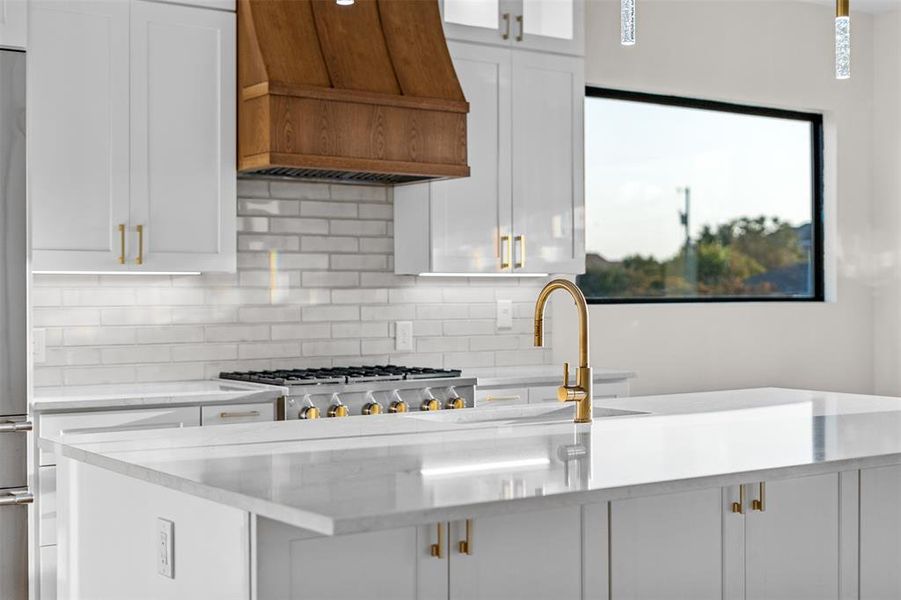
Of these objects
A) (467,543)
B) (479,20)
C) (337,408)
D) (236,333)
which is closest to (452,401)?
(337,408)

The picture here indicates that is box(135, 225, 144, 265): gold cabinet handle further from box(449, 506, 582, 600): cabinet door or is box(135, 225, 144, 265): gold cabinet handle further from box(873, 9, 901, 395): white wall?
box(873, 9, 901, 395): white wall

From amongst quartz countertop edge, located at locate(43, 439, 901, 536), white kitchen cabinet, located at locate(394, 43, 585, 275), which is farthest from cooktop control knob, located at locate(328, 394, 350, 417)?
quartz countertop edge, located at locate(43, 439, 901, 536)

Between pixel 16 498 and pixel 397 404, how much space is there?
1385 mm

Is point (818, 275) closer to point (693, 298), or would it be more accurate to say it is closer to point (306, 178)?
point (693, 298)

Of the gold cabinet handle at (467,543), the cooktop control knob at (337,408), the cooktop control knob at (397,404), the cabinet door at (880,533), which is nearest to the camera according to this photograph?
the gold cabinet handle at (467,543)

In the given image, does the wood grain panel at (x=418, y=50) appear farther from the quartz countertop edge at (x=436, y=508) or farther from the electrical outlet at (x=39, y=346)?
the quartz countertop edge at (x=436, y=508)

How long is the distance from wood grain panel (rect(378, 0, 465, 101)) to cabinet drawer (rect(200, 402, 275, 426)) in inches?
53.3

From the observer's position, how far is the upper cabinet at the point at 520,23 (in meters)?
4.93

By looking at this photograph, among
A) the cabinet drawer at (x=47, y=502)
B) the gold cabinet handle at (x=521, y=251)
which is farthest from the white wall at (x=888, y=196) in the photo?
the cabinet drawer at (x=47, y=502)

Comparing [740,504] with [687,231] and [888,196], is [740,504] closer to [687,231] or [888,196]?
[687,231]

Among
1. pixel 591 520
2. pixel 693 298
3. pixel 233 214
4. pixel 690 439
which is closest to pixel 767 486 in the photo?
pixel 690 439

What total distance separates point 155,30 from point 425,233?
136cm

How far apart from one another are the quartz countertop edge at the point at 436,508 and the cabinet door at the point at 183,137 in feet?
5.95

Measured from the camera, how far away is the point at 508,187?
16.6 ft
